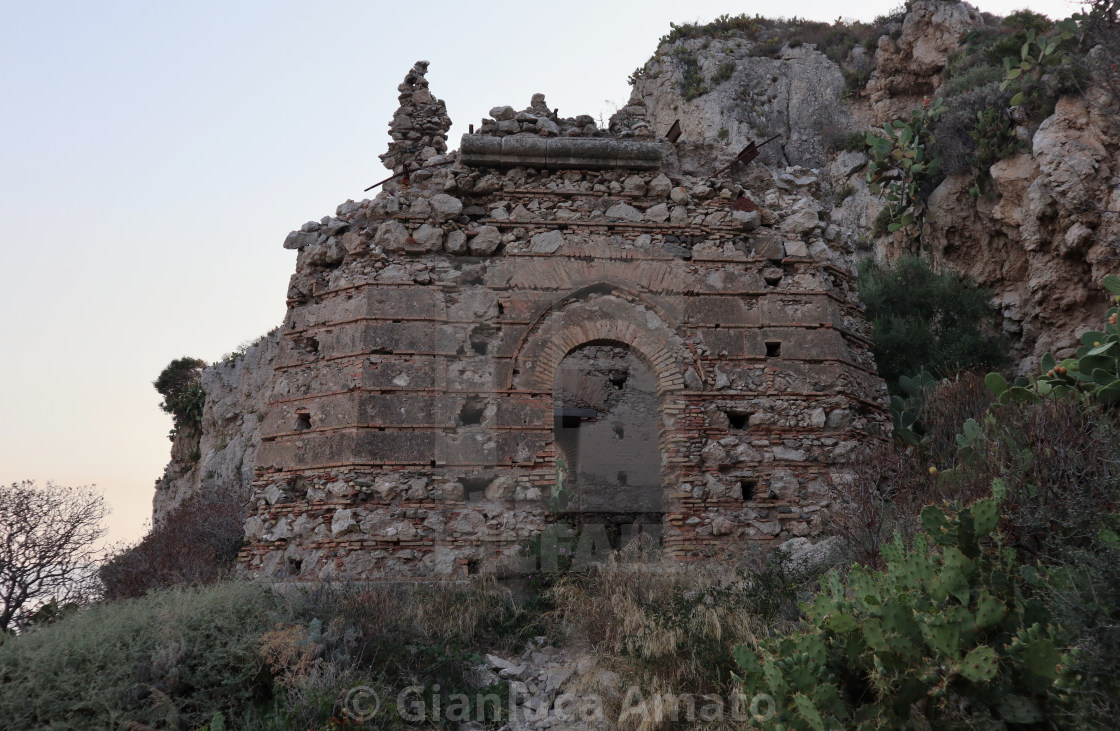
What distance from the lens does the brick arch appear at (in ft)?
31.2

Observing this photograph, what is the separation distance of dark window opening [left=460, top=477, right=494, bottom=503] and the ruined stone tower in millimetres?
36

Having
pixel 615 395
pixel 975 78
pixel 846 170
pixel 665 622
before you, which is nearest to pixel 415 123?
pixel 615 395

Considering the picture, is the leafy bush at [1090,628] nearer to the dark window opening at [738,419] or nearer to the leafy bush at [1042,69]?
the dark window opening at [738,419]

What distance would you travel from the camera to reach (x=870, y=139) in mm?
17812

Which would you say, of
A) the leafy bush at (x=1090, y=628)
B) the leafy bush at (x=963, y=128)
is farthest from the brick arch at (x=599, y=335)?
the leafy bush at (x=963, y=128)

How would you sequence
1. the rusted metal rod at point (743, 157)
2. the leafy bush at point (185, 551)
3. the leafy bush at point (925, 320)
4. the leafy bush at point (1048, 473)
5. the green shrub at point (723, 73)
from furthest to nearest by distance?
the green shrub at point (723, 73)
the leafy bush at point (925, 320)
the rusted metal rod at point (743, 157)
the leafy bush at point (185, 551)
the leafy bush at point (1048, 473)

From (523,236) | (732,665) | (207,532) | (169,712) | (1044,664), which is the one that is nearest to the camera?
(1044,664)

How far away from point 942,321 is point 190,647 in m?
13.9

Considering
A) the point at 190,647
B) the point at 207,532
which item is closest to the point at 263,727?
the point at 190,647

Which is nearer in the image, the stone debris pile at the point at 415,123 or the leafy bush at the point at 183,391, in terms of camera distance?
the stone debris pile at the point at 415,123

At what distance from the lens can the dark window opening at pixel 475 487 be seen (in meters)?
9.17

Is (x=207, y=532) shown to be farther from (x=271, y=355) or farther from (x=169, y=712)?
(x=169, y=712)

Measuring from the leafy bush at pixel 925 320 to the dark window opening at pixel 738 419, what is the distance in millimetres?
5672

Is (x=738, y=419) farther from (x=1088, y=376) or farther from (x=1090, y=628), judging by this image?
(x=1090, y=628)
